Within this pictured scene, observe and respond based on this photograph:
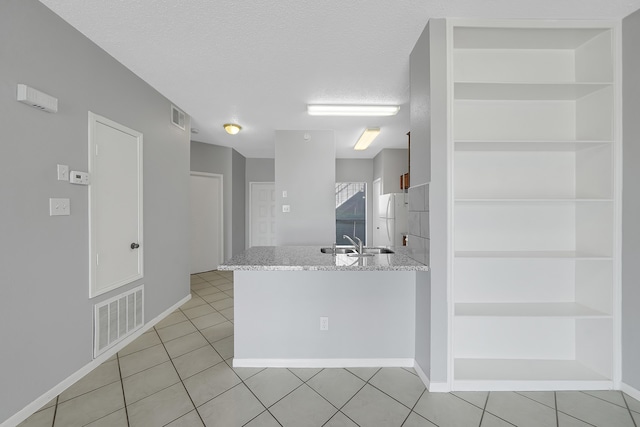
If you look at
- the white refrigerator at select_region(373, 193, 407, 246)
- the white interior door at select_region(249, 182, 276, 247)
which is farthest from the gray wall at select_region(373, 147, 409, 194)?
the white interior door at select_region(249, 182, 276, 247)

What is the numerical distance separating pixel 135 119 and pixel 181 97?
658 millimetres

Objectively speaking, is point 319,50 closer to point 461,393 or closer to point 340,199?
point 461,393

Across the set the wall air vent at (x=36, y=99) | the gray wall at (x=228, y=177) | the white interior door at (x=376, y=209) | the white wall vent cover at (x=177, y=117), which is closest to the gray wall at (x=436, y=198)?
the wall air vent at (x=36, y=99)

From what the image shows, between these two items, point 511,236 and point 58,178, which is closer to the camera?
point 58,178

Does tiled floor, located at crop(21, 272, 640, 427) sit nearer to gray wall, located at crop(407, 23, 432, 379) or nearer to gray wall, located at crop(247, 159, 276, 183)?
gray wall, located at crop(407, 23, 432, 379)

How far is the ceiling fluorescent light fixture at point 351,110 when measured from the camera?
3125 mm

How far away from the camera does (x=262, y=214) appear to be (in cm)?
632

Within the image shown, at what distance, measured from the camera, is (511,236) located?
2008 mm

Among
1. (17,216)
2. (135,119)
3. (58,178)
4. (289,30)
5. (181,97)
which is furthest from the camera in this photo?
(181,97)

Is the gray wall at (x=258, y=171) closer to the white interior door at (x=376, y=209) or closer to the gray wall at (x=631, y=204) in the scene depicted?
the white interior door at (x=376, y=209)

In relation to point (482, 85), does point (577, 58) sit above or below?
above

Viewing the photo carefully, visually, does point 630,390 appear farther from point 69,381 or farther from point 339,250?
point 69,381

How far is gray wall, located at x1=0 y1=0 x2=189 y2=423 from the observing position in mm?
1469

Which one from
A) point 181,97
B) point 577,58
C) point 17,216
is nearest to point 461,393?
point 577,58
